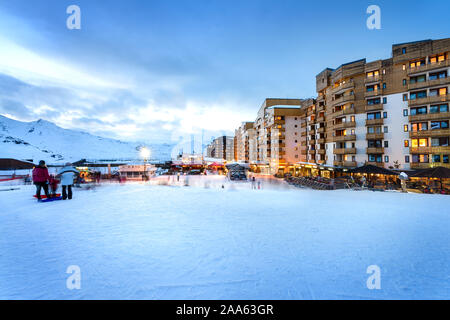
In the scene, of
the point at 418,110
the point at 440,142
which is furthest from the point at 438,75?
the point at 440,142

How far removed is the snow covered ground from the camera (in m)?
3.95

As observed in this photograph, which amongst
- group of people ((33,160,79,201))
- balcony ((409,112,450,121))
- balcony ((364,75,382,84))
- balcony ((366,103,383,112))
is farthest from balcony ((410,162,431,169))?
group of people ((33,160,79,201))

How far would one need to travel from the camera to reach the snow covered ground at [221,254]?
3.95m

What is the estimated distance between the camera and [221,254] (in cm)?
529

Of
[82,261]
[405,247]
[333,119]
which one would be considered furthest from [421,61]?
[82,261]

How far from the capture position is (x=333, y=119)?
127 feet

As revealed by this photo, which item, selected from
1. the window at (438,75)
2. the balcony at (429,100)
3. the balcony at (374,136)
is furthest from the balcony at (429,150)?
the window at (438,75)

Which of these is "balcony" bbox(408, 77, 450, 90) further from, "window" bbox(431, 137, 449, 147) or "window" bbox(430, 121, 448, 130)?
"window" bbox(431, 137, 449, 147)

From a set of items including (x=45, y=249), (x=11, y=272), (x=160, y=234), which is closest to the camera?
(x=11, y=272)

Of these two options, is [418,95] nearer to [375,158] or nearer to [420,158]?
[420,158]

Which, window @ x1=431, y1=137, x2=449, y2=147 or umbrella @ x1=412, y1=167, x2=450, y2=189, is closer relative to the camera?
umbrella @ x1=412, y1=167, x2=450, y2=189

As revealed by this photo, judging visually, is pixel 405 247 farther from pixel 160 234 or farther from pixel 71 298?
pixel 71 298
